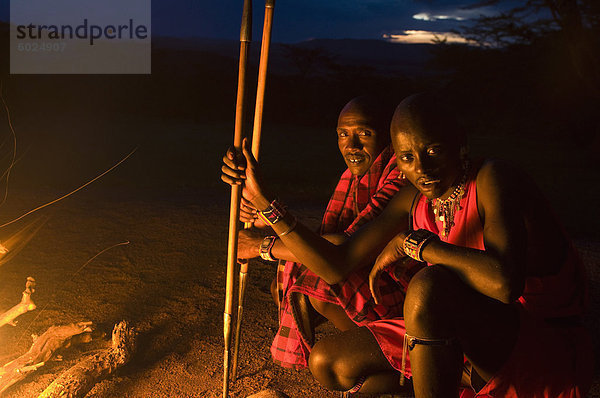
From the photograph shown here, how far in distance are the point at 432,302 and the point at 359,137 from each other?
119 cm

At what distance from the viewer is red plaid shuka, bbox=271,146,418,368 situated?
2.29 m

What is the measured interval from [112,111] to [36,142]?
1004 centimetres

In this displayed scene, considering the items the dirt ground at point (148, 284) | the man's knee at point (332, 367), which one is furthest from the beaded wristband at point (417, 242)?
the dirt ground at point (148, 284)

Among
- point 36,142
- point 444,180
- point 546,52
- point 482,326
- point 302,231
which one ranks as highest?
point 546,52

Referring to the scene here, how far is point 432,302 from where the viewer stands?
5.36ft

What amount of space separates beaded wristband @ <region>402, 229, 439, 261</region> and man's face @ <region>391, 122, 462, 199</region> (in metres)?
0.21

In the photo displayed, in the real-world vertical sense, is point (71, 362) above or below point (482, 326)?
below

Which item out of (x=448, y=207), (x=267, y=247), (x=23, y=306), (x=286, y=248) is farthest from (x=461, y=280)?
(x=23, y=306)

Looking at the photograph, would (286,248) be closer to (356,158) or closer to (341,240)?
(341,240)

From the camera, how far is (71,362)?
278cm

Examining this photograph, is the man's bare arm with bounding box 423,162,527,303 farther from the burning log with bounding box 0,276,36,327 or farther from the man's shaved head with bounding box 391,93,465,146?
the burning log with bounding box 0,276,36,327

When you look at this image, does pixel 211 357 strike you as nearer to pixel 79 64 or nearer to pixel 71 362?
pixel 71 362

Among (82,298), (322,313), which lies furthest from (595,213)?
(82,298)

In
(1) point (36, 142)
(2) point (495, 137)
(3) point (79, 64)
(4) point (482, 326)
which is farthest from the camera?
(3) point (79, 64)
